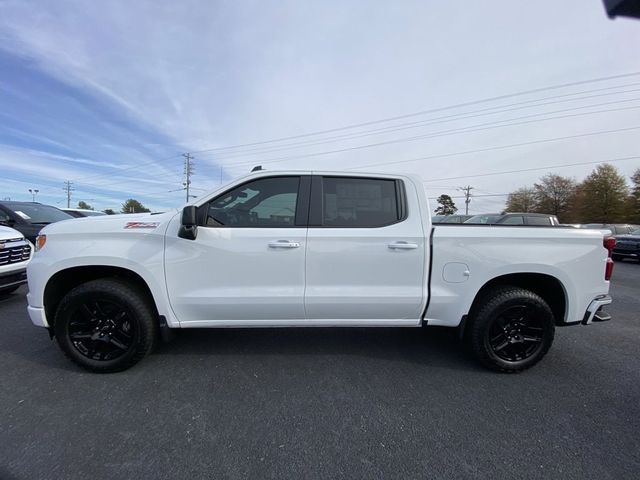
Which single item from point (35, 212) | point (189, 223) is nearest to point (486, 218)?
point (189, 223)

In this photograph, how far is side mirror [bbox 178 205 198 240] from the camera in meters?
2.53

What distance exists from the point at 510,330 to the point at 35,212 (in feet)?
30.6

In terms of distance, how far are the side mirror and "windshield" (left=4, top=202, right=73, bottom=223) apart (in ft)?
20.9

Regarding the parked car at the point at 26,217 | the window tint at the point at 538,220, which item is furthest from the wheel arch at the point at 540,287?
the window tint at the point at 538,220

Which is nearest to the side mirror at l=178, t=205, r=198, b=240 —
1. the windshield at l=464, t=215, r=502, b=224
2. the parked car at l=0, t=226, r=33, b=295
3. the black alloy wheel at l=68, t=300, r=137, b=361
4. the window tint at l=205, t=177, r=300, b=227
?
the window tint at l=205, t=177, r=300, b=227

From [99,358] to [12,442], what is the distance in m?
0.90

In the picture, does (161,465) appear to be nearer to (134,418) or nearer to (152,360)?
(134,418)

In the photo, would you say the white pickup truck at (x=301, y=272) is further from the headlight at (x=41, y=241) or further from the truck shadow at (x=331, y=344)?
the truck shadow at (x=331, y=344)

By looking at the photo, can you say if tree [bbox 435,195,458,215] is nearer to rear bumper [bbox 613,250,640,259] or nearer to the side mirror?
rear bumper [bbox 613,250,640,259]

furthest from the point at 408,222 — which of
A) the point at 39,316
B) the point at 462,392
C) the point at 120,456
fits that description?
the point at 39,316

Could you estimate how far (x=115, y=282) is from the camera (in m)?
2.81

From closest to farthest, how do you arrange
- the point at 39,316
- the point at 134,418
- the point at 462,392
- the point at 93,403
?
the point at 134,418 < the point at 93,403 < the point at 462,392 < the point at 39,316

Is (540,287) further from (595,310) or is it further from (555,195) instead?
(555,195)

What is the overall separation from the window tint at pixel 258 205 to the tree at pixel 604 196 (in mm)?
53615
